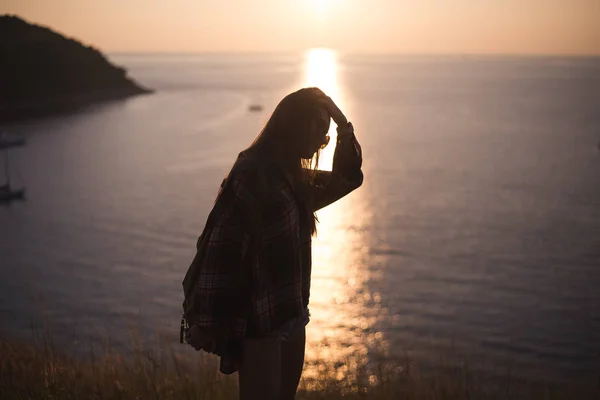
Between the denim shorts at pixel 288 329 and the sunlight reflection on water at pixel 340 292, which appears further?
the sunlight reflection on water at pixel 340 292

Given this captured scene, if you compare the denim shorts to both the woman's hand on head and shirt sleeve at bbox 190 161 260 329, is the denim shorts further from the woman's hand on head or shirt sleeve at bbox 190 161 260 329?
the woman's hand on head

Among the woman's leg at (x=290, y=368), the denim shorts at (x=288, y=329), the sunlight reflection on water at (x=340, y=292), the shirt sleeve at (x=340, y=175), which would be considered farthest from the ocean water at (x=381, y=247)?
the denim shorts at (x=288, y=329)

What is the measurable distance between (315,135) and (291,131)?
149 mm

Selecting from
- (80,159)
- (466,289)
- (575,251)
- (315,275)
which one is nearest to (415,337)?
(466,289)

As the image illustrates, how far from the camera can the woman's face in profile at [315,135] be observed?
327 centimetres

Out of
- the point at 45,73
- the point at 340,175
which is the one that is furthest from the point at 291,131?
the point at 45,73

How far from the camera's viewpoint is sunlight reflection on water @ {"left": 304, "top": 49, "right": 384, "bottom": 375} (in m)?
20.5

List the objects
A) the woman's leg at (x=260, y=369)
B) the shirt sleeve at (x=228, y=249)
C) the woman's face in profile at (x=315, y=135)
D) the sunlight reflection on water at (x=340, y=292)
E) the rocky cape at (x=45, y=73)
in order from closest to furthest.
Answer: the shirt sleeve at (x=228, y=249), the woman's leg at (x=260, y=369), the woman's face in profile at (x=315, y=135), the sunlight reflection on water at (x=340, y=292), the rocky cape at (x=45, y=73)

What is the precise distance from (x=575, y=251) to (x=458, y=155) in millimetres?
31315

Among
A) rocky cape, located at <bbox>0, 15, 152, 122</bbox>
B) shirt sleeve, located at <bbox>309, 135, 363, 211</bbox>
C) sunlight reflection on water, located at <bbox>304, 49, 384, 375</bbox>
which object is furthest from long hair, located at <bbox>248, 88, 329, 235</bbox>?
rocky cape, located at <bbox>0, 15, 152, 122</bbox>

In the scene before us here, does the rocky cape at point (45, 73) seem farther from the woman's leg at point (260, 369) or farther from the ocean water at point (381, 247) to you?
the woman's leg at point (260, 369)

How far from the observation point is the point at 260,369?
3.14m

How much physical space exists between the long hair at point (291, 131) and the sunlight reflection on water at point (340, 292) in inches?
396

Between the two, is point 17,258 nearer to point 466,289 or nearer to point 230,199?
point 466,289
